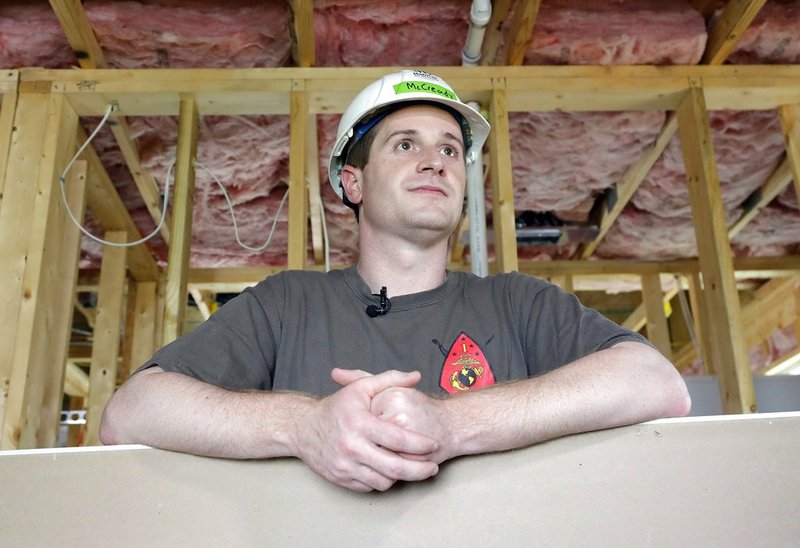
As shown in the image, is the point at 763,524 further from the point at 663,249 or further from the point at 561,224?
the point at 663,249

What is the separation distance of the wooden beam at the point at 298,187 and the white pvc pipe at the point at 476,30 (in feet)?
2.10

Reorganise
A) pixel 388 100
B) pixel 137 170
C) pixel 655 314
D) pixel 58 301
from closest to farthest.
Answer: pixel 388 100 < pixel 58 301 < pixel 137 170 < pixel 655 314

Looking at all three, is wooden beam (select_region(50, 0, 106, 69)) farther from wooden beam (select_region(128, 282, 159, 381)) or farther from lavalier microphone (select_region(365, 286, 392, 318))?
wooden beam (select_region(128, 282, 159, 381))

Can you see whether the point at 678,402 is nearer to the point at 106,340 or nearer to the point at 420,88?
the point at 420,88

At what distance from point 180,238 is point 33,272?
1.63 ft

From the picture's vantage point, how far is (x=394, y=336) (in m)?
1.46

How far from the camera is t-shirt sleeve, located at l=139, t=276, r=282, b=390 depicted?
129 centimetres

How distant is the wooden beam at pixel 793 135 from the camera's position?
2.95 meters

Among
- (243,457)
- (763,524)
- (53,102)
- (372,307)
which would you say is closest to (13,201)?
(53,102)

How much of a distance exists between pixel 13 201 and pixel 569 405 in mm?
2289

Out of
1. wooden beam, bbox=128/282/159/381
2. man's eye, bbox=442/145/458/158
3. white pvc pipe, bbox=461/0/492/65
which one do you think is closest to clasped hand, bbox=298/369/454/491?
man's eye, bbox=442/145/458/158

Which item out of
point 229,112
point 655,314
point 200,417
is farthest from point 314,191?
point 200,417

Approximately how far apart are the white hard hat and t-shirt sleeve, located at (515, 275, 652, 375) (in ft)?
1.85

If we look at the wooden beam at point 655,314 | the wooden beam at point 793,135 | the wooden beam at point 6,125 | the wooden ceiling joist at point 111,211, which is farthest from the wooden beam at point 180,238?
the wooden beam at point 655,314
